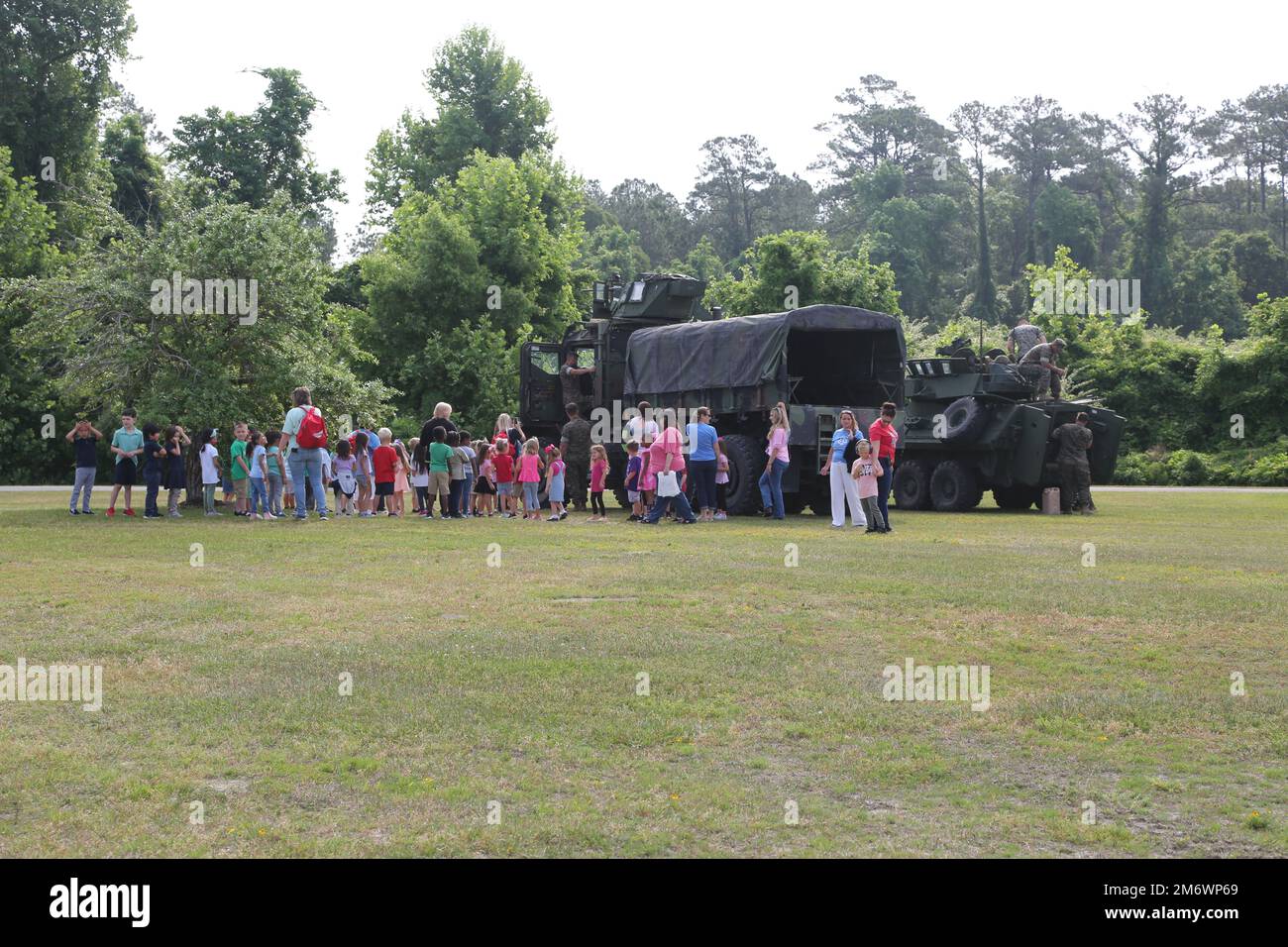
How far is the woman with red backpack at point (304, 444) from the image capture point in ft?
72.7

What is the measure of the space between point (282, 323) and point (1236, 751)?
2203 centimetres

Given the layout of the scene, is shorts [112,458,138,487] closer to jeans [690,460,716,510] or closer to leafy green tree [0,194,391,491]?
leafy green tree [0,194,391,491]

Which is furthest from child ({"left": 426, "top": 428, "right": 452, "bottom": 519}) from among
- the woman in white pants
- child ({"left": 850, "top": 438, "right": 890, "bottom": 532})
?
child ({"left": 850, "top": 438, "right": 890, "bottom": 532})

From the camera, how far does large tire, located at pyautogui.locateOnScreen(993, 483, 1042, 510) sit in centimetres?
2850

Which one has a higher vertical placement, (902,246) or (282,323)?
(902,246)

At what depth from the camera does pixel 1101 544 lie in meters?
18.5

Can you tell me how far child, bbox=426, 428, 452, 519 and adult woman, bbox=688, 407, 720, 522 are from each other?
4.01m

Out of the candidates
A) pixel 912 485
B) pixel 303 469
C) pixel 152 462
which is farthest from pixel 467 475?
pixel 912 485

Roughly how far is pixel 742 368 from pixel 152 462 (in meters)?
9.52

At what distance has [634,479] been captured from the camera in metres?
23.6

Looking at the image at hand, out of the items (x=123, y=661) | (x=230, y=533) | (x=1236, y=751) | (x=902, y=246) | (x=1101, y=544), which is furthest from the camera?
(x=902, y=246)

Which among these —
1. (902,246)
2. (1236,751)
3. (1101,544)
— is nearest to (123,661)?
(1236,751)

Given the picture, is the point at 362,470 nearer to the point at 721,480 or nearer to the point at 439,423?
the point at 439,423

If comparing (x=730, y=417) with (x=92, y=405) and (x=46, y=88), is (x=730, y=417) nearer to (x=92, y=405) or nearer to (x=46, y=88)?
(x=92, y=405)
